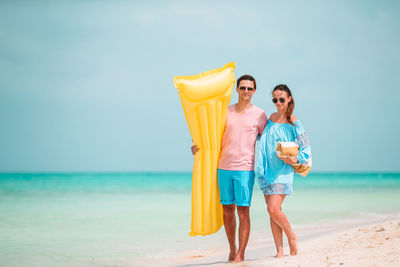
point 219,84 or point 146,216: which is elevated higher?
point 219,84

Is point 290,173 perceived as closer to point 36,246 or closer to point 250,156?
point 250,156

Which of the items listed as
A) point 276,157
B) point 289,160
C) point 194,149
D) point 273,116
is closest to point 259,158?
point 276,157

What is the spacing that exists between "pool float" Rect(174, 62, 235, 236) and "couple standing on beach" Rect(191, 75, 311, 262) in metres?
0.11

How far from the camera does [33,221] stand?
8.66 m

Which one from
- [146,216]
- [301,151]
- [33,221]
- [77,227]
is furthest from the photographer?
[146,216]

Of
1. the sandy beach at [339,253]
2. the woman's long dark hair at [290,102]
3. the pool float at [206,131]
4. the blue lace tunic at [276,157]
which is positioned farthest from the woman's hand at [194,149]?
the sandy beach at [339,253]

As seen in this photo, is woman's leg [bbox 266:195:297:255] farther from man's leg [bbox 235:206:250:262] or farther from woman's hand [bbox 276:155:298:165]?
woman's hand [bbox 276:155:298:165]

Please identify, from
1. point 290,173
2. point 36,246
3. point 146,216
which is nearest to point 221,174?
point 290,173

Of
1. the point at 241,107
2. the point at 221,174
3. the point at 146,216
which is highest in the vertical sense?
the point at 241,107

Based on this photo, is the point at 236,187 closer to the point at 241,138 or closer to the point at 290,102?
the point at 241,138

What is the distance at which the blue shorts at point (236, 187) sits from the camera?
3.70m

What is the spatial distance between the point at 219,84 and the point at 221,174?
89 centimetres

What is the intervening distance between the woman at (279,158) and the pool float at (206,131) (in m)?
0.47

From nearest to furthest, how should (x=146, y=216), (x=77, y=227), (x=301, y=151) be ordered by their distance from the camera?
(x=301, y=151), (x=77, y=227), (x=146, y=216)
